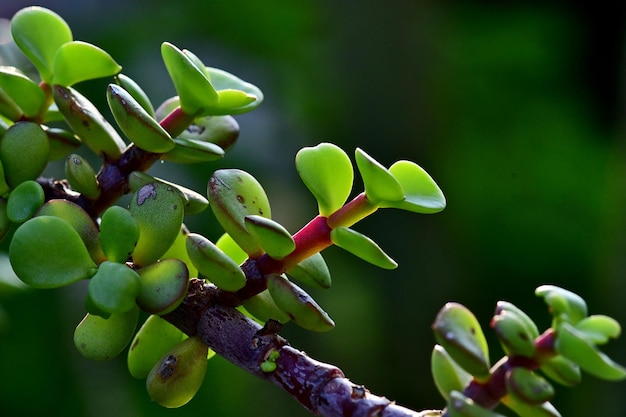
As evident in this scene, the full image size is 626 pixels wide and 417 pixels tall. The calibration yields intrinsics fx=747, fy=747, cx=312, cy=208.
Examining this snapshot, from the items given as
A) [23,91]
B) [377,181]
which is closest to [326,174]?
[377,181]

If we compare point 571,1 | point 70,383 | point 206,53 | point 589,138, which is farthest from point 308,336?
point 571,1

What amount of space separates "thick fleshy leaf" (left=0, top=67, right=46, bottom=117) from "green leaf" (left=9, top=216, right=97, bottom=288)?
7 cm

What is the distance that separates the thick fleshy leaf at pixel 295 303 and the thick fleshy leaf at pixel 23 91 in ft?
0.42

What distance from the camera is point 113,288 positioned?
0.76ft

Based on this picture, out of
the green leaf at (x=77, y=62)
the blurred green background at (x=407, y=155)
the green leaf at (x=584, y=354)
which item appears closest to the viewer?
the green leaf at (x=584, y=354)

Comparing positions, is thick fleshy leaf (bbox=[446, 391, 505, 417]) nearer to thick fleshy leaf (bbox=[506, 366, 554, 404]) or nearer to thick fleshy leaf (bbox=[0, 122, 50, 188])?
thick fleshy leaf (bbox=[506, 366, 554, 404])

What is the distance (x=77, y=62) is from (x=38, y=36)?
0.09 feet

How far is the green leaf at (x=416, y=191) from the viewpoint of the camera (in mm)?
246

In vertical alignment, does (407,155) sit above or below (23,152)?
below

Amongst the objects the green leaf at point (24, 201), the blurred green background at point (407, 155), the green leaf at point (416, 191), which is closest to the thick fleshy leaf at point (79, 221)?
the green leaf at point (24, 201)

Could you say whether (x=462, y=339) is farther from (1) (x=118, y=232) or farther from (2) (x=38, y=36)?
(2) (x=38, y=36)

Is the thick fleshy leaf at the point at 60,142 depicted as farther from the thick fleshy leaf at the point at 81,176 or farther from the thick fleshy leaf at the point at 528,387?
the thick fleshy leaf at the point at 528,387

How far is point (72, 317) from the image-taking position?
1.21 m

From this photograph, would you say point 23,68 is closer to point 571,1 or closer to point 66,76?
point 66,76
